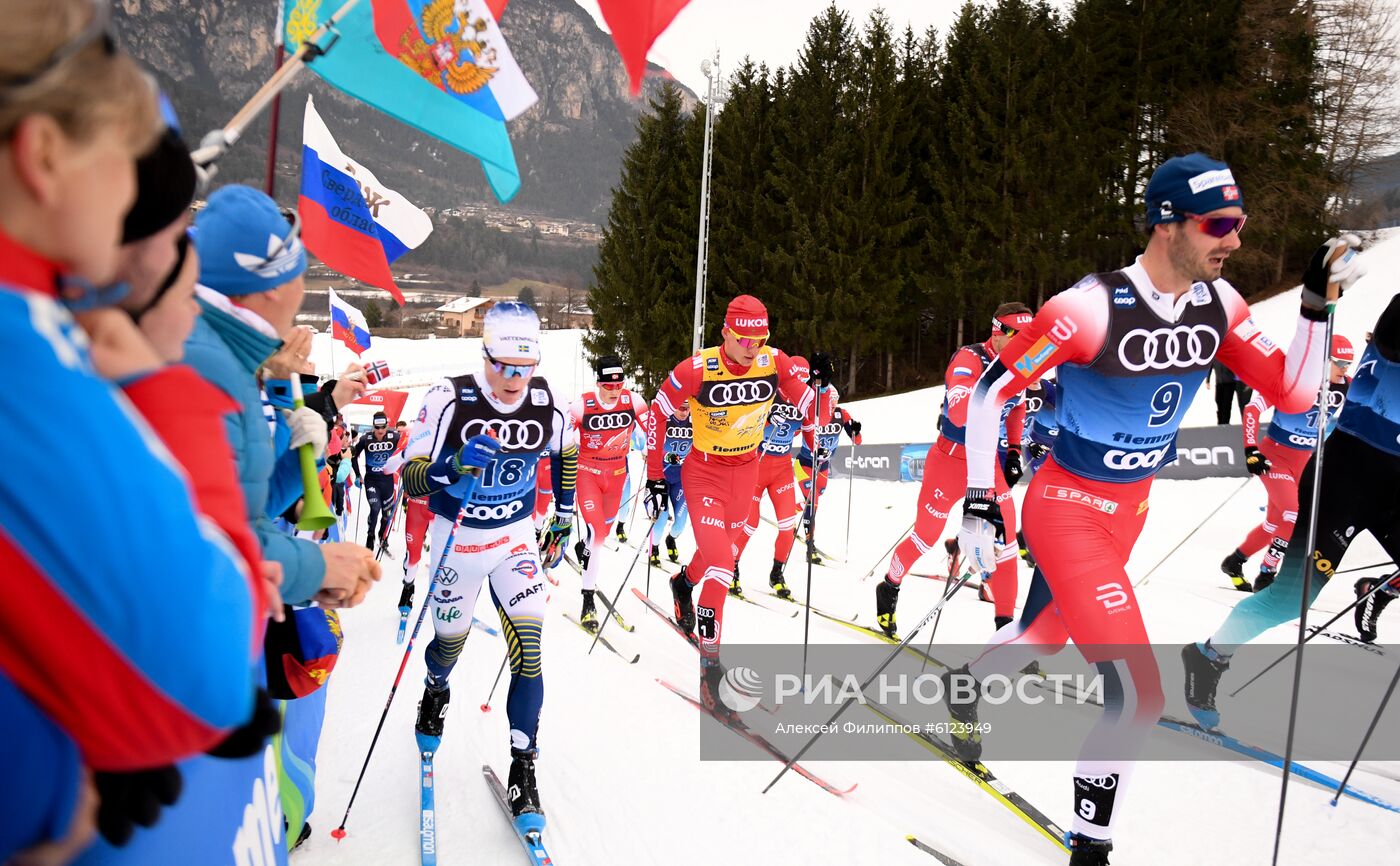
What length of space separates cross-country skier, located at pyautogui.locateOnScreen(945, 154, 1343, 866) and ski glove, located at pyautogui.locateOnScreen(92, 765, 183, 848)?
3.37 meters

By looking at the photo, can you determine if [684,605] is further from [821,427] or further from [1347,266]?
[1347,266]

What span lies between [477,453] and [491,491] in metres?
0.38

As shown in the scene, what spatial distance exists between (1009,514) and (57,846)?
6.78 meters

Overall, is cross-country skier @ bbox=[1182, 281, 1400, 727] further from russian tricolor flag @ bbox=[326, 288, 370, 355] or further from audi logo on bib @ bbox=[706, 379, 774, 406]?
russian tricolor flag @ bbox=[326, 288, 370, 355]

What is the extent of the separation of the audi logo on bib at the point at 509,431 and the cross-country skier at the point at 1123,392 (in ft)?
7.76

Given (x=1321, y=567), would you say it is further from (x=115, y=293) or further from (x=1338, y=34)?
(x=1338, y=34)

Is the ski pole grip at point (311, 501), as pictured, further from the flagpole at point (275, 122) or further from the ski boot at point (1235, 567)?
the ski boot at point (1235, 567)

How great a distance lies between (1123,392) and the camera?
3.63 m

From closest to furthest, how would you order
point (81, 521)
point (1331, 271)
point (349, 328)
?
point (81, 521)
point (1331, 271)
point (349, 328)

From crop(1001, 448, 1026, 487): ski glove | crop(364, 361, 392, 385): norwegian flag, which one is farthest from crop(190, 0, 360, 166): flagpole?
crop(1001, 448, 1026, 487): ski glove

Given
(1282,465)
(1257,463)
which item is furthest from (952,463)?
(1282,465)

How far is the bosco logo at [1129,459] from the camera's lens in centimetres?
368

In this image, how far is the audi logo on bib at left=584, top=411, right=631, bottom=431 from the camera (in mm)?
9602

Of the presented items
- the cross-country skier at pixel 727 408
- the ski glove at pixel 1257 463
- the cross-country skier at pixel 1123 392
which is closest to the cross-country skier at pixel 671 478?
the cross-country skier at pixel 727 408
